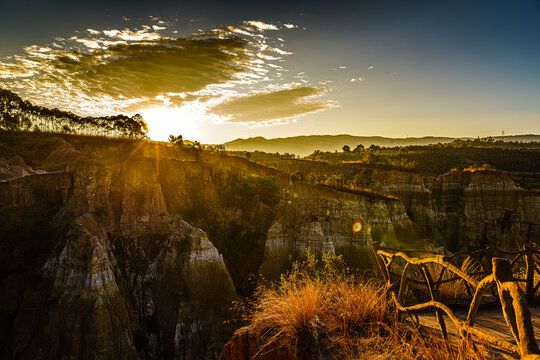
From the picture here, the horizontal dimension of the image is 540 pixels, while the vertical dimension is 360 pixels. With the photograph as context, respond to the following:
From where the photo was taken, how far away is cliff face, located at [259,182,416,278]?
22297 mm

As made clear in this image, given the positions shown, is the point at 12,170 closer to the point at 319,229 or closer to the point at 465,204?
the point at 319,229

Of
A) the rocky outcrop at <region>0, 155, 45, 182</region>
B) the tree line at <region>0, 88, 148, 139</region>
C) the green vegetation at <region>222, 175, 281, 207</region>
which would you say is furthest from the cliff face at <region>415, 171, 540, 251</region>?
the tree line at <region>0, 88, 148, 139</region>

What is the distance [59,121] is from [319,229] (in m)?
63.0

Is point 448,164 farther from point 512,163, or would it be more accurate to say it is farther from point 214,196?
point 214,196

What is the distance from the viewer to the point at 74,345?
15.0 meters

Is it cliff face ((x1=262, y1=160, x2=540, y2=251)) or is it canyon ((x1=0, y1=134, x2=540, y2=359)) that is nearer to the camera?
canyon ((x1=0, y1=134, x2=540, y2=359))

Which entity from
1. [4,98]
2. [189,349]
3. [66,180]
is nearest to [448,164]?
[189,349]

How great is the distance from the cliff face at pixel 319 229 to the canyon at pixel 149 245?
0.09 metres

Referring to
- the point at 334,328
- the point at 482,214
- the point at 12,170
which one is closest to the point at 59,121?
the point at 12,170

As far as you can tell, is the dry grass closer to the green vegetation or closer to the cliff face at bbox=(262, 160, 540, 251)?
the green vegetation

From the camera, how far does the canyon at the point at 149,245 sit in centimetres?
1580

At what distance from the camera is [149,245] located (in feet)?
69.8

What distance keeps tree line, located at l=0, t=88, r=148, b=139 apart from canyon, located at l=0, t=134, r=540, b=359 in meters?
31.4

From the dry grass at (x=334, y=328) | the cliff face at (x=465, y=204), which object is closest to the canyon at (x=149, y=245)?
the dry grass at (x=334, y=328)
